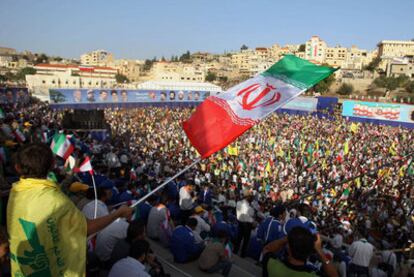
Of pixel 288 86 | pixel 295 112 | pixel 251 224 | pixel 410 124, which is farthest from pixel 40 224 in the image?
pixel 295 112

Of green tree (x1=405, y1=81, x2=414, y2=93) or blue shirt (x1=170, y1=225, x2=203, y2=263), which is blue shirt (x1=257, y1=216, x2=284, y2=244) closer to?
blue shirt (x1=170, y1=225, x2=203, y2=263)

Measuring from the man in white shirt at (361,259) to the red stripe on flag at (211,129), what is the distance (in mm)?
2982

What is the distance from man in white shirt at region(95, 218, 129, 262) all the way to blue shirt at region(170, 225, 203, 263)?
0.82 metres

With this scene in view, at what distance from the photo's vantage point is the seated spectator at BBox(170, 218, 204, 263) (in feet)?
15.9

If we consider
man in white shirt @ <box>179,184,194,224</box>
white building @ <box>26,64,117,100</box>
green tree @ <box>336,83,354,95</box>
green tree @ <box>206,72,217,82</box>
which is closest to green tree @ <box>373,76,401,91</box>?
green tree @ <box>336,83,354,95</box>

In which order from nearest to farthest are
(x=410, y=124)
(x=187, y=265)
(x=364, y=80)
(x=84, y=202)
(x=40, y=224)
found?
(x=40, y=224), (x=187, y=265), (x=84, y=202), (x=410, y=124), (x=364, y=80)

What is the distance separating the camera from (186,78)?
364 ft

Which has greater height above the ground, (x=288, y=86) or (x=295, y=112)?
(x=288, y=86)

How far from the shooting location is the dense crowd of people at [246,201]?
372 centimetres

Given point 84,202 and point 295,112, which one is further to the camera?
point 295,112

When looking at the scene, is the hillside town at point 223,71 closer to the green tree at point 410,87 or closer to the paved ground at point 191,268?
the green tree at point 410,87

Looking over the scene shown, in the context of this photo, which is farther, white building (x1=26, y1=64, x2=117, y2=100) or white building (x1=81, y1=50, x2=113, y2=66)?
white building (x1=81, y1=50, x2=113, y2=66)

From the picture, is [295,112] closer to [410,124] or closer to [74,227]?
[410,124]

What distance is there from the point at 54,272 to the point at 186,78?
365 feet
